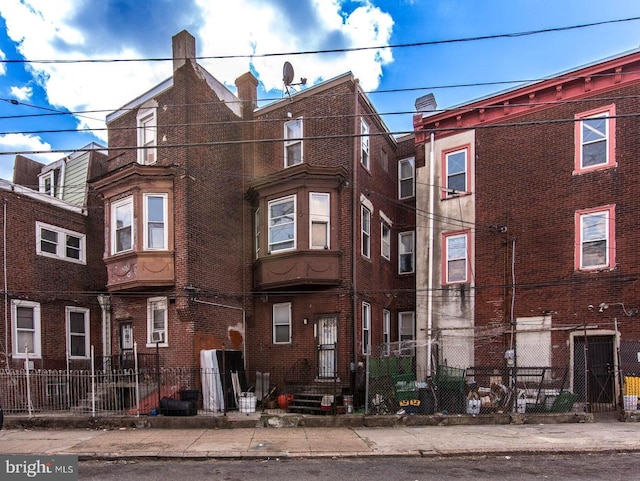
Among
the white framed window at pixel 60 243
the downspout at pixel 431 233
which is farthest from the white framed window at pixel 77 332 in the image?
the downspout at pixel 431 233

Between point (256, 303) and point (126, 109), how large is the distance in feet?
27.2

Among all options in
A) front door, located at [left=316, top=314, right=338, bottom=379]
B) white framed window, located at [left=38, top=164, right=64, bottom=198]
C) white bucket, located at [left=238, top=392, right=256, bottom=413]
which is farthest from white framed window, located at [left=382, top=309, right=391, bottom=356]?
white framed window, located at [left=38, top=164, right=64, bottom=198]

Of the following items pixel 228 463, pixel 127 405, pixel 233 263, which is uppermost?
pixel 233 263

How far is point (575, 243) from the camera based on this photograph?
14.0 m

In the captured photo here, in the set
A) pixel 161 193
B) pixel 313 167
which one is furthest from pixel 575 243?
pixel 161 193

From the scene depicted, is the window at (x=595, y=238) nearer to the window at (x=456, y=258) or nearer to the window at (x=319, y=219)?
the window at (x=456, y=258)

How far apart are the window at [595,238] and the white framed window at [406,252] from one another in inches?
239

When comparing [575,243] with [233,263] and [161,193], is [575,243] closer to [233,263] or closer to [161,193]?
[233,263]

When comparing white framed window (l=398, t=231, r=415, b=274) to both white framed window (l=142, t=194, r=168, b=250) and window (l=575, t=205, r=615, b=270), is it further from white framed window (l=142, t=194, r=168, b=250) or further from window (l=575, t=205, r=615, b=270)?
white framed window (l=142, t=194, r=168, b=250)

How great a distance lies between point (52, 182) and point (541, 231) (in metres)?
20.2

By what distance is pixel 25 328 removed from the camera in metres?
14.6

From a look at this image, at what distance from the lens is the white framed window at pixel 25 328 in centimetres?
1418

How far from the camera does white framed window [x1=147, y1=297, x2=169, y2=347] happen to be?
13938 mm

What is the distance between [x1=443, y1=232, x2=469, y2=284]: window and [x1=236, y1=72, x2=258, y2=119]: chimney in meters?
8.66
